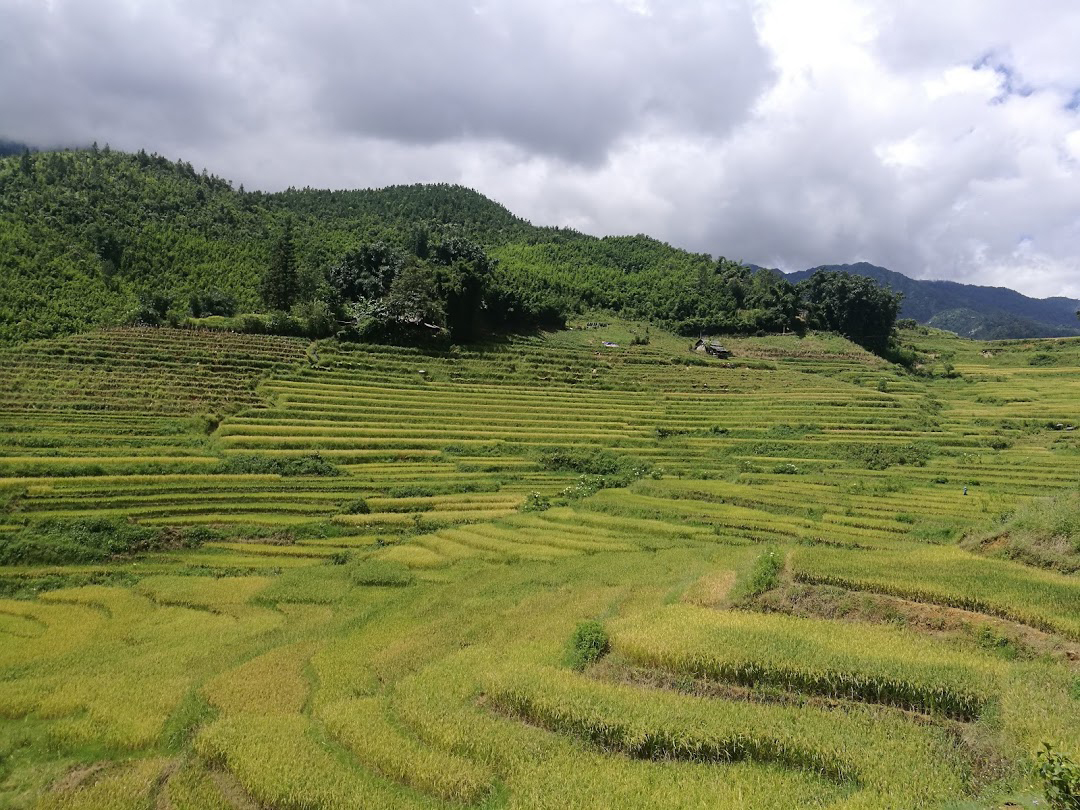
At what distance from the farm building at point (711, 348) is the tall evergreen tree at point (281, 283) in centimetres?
5826

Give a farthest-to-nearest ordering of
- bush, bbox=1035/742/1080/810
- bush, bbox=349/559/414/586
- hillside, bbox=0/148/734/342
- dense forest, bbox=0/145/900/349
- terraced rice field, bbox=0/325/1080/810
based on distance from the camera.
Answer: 1. hillside, bbox=0/148/734/342
2. dense forest, bbox=0/145/900/349
3. bush, bbox=349/559/414/586
4. terraced rice field, bbox=0/325/1080/810
5. bush, bbox=1035/742/1080/810

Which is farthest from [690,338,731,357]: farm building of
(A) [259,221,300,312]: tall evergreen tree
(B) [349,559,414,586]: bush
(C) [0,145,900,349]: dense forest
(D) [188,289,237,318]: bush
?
(B) [349,559,414,586]: bush

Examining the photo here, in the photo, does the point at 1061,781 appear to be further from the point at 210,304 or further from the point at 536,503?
the point at 210,304

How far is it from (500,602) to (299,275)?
72234mm

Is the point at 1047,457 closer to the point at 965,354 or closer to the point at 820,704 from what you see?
the point at 820,704

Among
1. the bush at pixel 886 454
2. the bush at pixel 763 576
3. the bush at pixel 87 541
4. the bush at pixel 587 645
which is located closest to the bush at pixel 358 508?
the bush at pixel 87 541

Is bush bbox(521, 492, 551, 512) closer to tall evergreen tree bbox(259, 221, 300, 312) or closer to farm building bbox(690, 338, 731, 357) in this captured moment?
farm building bbox(690, 338, 731, 357)

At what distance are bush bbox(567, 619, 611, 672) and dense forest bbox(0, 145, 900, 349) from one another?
57332 millimetres

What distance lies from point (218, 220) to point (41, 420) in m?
86.7

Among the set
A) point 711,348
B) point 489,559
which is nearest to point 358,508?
point 489,559

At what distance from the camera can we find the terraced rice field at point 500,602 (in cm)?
1101

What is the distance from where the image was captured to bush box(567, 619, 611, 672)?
1486cm

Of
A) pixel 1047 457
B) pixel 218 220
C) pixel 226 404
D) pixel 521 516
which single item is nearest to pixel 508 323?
pixel 226 404

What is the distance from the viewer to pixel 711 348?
8362 cm
